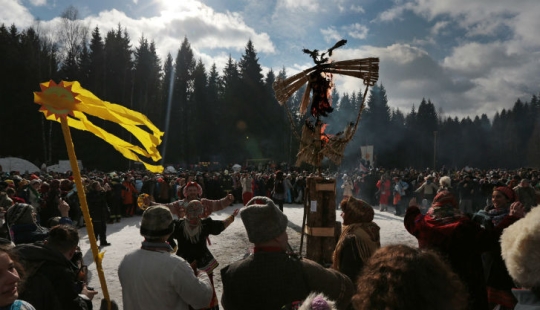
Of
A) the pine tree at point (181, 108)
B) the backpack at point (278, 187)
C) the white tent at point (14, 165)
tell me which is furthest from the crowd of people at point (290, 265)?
the pine tree at point (181, 108)

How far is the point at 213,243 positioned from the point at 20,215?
5997 mm

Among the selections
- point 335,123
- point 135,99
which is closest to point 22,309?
point 135,99

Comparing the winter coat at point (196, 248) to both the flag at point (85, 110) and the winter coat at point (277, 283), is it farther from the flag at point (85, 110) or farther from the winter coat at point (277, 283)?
the winter coat at point (277, 283)

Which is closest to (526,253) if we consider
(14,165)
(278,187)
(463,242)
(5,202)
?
(463,242)

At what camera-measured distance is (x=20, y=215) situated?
446cm

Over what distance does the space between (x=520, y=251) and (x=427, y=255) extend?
2.24 feet

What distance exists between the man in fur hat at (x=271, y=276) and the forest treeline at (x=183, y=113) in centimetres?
1691

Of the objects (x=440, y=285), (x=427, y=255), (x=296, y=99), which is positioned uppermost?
(x=296, y=99)

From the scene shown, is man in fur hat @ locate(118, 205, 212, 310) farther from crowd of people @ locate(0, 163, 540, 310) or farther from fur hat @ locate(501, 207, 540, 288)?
fur hat @ locate(501, 207, 540, 288)

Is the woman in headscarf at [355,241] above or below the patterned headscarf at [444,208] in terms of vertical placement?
below

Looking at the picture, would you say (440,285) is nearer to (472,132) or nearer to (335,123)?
(335,123)

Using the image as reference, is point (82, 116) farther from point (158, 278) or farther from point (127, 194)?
point (127, 194)

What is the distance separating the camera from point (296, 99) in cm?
7269

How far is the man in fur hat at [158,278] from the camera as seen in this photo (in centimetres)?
270
